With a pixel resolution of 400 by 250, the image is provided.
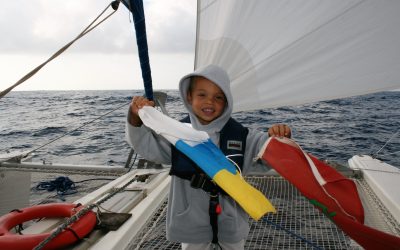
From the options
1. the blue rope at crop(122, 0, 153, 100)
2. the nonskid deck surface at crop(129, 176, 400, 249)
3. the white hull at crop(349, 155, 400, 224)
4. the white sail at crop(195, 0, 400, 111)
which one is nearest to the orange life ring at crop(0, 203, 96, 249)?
the nonskid deck surface at crop(129, 176, 400, 249)

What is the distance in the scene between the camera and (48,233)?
182cm

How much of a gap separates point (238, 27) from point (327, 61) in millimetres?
481

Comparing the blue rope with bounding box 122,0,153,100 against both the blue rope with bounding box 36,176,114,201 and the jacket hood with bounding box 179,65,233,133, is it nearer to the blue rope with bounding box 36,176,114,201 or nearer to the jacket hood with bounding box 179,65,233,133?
the jacket hood with bounding box 179,65,233,133

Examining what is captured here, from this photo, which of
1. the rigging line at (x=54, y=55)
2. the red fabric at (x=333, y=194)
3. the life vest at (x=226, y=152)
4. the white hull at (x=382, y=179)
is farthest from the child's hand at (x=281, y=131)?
the white hull at (x=382, y=179)

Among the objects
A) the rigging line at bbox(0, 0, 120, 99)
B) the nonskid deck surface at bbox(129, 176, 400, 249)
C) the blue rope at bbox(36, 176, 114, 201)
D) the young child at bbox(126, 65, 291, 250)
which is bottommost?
the blue rope at bbox(36, 176, 114, 201)

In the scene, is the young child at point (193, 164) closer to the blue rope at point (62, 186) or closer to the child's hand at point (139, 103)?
the child's hand at point (139, 103)

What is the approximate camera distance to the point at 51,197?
4.29 meters

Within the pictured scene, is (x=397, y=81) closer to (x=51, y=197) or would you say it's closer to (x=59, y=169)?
(x=59, y=169)

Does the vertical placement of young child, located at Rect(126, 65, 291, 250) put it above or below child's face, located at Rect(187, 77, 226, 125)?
below

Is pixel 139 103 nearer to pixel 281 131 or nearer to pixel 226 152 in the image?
pixel 226 152

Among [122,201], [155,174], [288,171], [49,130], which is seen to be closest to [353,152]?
[155,174]

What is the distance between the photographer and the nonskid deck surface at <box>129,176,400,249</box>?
7.31 ft

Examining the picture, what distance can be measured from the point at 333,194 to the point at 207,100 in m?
0.86

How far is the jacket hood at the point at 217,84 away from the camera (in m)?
1.79
